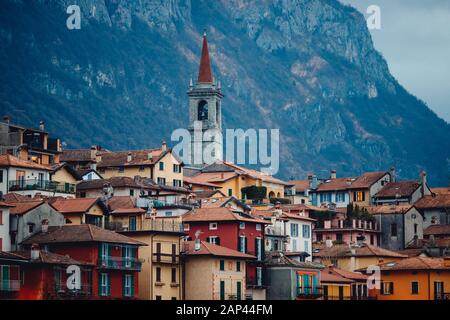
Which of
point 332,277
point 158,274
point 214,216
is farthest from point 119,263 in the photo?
point 332,277

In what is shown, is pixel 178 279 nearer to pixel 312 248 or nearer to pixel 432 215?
pixel 312 248

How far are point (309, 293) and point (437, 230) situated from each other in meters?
38.4

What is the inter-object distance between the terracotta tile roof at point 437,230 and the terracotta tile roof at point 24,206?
55.9 meters

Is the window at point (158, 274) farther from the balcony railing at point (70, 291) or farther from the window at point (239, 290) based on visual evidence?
the balcony railing at point (70, 291)

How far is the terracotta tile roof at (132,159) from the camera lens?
16475cm

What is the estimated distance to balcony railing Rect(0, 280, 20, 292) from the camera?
350 ft

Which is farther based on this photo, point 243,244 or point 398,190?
point 398,190

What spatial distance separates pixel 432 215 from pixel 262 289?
47463 mm

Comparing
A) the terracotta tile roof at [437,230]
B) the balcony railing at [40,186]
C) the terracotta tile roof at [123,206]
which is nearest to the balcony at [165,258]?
the terracotta tile roof at [123,206]

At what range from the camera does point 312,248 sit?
157m

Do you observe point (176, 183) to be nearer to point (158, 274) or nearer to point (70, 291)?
point (158, 274)

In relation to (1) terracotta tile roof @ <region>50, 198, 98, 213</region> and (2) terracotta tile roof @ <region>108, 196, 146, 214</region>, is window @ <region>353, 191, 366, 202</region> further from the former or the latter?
(1) terracotta tile roof @ <region>50, 198, 98, 213</region>

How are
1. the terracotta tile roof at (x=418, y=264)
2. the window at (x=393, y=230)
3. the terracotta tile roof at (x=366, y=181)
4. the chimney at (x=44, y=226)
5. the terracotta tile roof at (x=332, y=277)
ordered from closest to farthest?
the chimney at (x=44, y=226)
the terracotta tile roof at (x=332, y=277)
the terracotta tile roof at (x=418, y=264)
the window at (x=393, y=230)
the terracotta tile roof at (x=366, y=181)

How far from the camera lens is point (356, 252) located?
151250 mm
